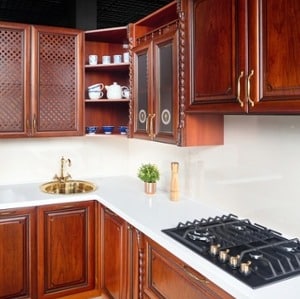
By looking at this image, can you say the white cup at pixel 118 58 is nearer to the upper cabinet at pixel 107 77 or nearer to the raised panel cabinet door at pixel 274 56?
the upper cabinet at pixel 107 77

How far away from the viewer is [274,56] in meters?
1.45

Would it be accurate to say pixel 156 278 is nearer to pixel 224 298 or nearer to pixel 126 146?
pixel 224 298

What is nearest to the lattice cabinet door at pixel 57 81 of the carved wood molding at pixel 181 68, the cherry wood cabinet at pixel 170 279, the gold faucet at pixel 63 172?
the gold faucet at pixel 63 172

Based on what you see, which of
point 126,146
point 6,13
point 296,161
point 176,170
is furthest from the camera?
point 6,13

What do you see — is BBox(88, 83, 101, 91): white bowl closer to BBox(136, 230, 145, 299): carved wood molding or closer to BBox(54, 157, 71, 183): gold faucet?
BBox(54, 157, 71, 183): gold faucet

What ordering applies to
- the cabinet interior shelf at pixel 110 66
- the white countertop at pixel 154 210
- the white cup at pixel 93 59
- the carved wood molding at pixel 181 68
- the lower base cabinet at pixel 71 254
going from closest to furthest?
1. the white countertop at pixel 154 210
2. the carved wood molding at pixel 181 68
3. the lower base cabinet at pixel 71 254
4. the cabinet interior shelf at pixel 110 66
5. the white cup at pixel 93 59

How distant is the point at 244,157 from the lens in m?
2.18

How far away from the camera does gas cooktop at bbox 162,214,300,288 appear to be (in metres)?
1.45

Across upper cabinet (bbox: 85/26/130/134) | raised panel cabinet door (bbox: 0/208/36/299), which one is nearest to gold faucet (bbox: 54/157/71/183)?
upper cabinet (bbox: 85/26/130/134)

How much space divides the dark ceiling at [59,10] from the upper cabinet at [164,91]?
5.10ft

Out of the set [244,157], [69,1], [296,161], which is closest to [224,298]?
[296,161]

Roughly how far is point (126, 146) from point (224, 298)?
2.36 metres

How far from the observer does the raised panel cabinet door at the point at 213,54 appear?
1.66m

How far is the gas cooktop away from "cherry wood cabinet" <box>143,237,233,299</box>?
96 millimetres
